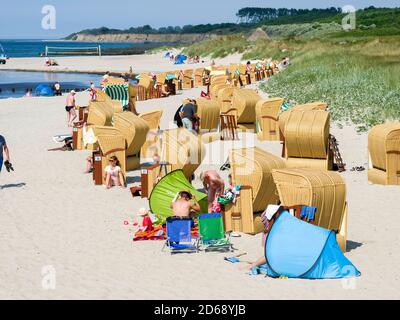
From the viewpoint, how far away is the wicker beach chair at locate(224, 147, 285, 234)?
12.7 m

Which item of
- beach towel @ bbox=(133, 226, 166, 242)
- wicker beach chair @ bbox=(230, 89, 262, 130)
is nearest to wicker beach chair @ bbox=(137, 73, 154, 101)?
wicker beach chair @ bbox=(230, 89, 262, 130)

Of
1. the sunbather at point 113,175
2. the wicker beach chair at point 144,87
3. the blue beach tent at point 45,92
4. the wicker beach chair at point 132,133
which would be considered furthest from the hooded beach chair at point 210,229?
the blue beach tent at point 45,92

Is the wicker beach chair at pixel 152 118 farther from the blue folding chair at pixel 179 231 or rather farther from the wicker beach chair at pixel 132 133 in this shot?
the blue folding chair at pixel 179 231

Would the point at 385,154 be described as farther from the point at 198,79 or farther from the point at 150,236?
the point at 198,79

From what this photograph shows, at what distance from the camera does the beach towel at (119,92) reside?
102 ft

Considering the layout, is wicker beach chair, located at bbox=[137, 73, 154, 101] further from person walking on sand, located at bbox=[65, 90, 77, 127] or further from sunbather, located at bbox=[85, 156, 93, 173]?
sunbather, located at bbox=[85, 156, 93, 173]

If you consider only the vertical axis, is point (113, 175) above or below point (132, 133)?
below

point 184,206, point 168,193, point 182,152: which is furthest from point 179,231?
point 182,152

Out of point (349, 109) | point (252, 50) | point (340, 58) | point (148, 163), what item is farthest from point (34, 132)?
point (252, 50)

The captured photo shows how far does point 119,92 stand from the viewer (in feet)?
102

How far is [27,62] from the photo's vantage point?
306 ft

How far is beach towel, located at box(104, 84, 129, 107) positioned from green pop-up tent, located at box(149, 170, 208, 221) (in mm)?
16977

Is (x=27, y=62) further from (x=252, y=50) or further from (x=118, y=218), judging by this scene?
(x=118, y=218)

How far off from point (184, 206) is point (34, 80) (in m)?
54.4
